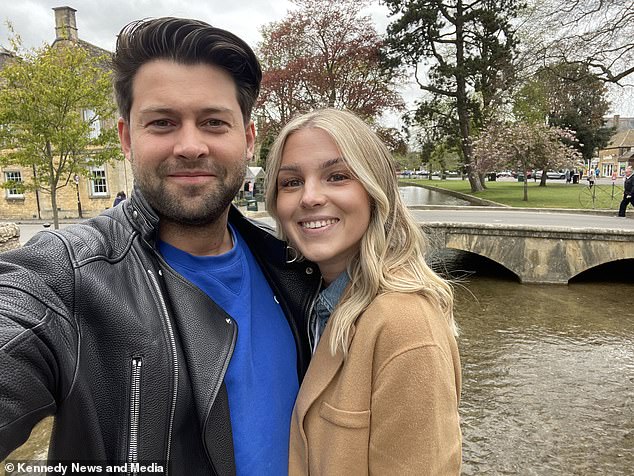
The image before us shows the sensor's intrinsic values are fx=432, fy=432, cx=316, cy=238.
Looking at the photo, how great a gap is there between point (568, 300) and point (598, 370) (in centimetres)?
395

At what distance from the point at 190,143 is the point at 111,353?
774mm

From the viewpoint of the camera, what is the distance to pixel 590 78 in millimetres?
16750

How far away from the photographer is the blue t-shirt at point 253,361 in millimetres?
1431

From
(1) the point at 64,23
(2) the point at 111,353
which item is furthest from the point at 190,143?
(1) the point at 64,23

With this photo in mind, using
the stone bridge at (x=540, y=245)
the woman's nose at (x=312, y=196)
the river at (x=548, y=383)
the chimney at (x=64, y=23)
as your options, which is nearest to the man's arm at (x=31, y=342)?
the woman's nose at (x=312, y=196)

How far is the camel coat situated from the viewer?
135 centimetres

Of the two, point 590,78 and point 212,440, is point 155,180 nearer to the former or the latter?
point 212,440

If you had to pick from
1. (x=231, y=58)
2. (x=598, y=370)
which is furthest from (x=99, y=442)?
(x=598, y=370)

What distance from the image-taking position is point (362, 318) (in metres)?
1.52

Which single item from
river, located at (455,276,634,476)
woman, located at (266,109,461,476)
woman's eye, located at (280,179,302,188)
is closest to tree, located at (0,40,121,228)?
river, located at (455,276,634,476)

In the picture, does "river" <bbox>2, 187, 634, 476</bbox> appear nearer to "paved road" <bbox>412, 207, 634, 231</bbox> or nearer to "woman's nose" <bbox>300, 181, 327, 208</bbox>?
"paved road" <bbox>412, 207, 634, 231</bbox>

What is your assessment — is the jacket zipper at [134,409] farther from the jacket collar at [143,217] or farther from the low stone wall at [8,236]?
the low stone wall at [8,236]

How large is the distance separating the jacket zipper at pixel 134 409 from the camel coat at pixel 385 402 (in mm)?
557

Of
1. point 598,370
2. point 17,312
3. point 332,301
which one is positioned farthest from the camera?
point 598,370
